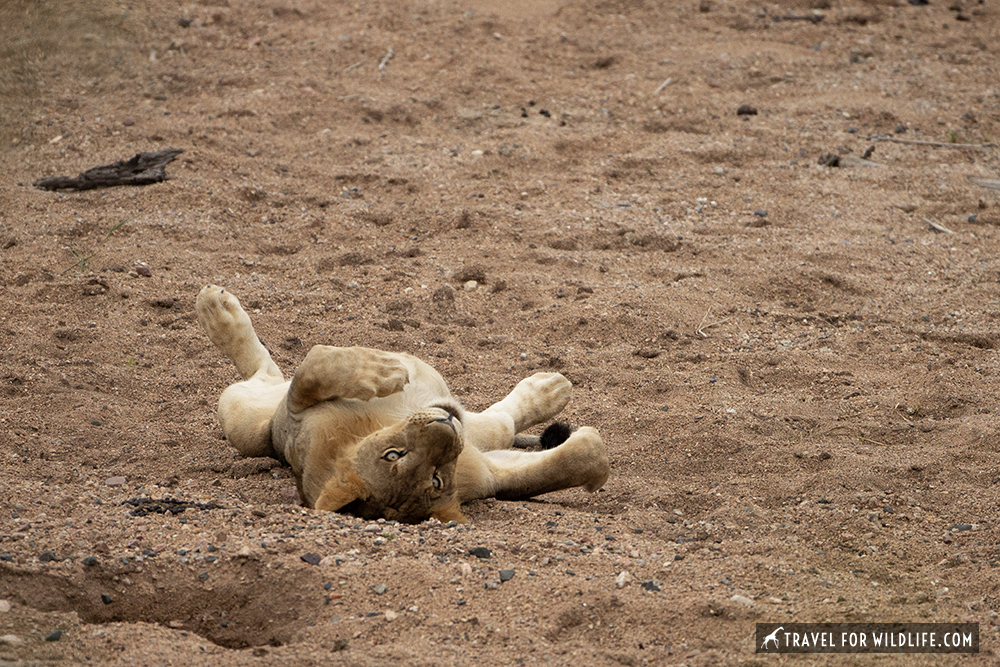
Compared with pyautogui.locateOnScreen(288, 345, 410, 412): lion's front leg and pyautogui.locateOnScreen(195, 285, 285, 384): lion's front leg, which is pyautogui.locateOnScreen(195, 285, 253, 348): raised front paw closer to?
pyautogui.locateOnScreen(195, 285, 285, 384): lion's front leg

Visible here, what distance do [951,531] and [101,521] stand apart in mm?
2896

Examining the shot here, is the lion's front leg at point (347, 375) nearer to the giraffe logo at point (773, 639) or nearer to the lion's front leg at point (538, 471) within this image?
the lion's front leg at point (538, 471)

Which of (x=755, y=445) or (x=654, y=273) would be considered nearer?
(x=755, y=445)

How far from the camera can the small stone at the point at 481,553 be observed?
3.57m

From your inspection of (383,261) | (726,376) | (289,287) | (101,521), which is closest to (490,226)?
(383,261)

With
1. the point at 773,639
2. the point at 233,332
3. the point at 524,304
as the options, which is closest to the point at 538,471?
the point at 773,639

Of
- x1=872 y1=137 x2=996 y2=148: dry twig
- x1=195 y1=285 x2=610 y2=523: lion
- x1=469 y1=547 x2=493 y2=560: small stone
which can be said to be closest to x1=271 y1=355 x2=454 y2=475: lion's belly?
x1=195 y1=285 x2=610 y2=523: lion

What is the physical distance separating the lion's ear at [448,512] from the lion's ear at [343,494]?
26cm

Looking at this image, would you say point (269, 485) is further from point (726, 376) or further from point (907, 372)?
point (907, 372)

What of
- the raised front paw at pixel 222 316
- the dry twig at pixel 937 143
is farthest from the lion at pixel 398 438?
the dry twig at pixel 937 143

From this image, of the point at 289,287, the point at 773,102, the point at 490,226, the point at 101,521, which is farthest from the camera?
the point at 773,102

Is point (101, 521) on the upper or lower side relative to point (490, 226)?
upper

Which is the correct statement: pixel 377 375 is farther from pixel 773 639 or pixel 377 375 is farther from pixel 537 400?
pixel 773 639

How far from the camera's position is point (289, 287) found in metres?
6.24
